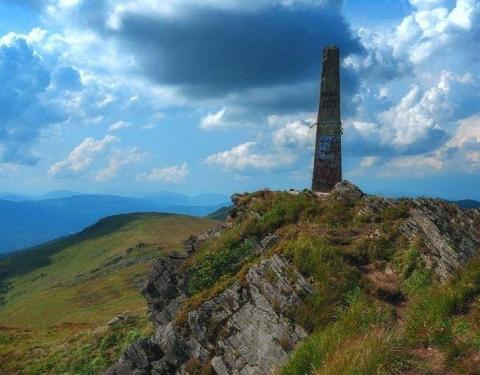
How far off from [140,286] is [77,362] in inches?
409

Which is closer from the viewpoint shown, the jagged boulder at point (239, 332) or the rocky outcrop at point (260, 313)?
the jagged boulder at point (239, 332)

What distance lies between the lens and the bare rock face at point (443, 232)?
55.4 feet

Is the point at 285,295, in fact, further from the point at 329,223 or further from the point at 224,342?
the point at 329,223

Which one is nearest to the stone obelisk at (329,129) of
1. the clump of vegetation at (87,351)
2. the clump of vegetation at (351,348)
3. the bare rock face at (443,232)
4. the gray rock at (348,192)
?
the gray rock at (348,192)

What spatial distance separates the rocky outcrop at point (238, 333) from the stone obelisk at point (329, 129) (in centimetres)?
1504

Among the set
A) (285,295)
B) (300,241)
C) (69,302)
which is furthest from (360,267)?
(69,302)

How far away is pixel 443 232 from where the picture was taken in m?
18.9

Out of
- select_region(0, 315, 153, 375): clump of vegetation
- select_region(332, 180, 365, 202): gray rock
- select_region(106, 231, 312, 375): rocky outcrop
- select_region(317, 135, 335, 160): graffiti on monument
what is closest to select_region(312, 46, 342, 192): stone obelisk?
select_region(317, 135, 335, 160): graffiti on monument

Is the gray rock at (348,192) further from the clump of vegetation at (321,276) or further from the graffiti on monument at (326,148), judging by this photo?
the clump of vegetation at (321,276)

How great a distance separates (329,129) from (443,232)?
14079 millimetres

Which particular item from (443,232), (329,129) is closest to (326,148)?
(329,129)

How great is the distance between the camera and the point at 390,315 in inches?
527

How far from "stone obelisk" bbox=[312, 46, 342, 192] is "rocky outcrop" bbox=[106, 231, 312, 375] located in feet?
49.4

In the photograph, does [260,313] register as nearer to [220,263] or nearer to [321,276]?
[321,276]
